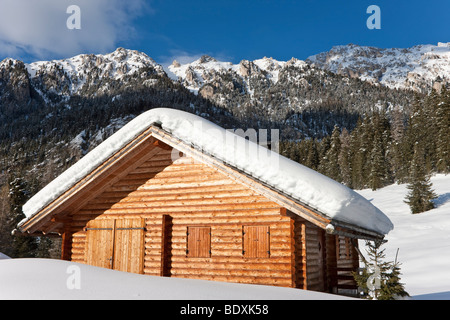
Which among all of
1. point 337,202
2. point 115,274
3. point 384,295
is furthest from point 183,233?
point 384,295

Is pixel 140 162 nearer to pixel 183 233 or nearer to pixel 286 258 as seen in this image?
pixel 183 233

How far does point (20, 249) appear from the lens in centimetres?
3519

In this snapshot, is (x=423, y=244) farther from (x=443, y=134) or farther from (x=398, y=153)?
(x=398, y=153)

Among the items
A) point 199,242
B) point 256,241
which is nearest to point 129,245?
point 199,242

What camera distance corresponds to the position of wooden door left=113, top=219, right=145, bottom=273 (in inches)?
488

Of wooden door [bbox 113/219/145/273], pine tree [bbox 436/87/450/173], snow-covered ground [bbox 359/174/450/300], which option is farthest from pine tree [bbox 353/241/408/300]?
pine tree [bbox 436/87/450/173]

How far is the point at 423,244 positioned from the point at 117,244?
23454 mm

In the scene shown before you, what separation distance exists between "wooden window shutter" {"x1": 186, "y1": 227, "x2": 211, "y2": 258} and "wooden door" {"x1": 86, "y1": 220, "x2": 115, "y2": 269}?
3.07 m

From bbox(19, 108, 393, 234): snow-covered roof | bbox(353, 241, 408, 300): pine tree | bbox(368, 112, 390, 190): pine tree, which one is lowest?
bbox(353, 241, 408, 300): pine tree

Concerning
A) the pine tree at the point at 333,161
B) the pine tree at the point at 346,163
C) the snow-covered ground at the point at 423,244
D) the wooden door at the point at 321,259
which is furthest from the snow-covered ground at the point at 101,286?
the pine tree at the point at 333,161

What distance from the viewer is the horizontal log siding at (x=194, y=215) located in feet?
34.8

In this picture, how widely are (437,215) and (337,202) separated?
32.8 meters

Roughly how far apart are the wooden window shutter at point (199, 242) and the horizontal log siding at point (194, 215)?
0.16 m

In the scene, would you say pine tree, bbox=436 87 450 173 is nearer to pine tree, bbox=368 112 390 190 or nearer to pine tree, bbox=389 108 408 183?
pine tree, bbox=389 108 408 183
